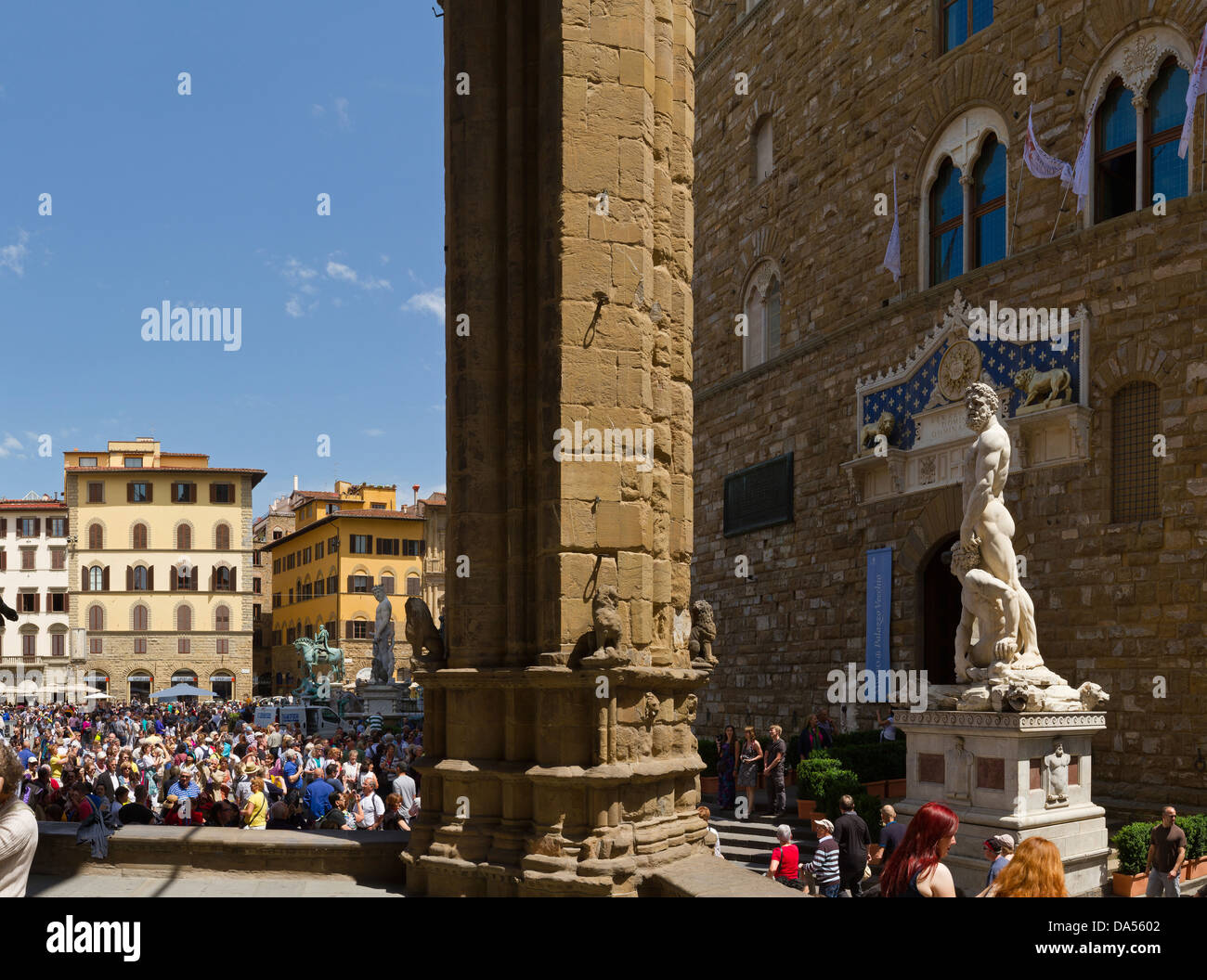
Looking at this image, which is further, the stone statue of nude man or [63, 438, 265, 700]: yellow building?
[63, 438, 265, 700]: yellow building

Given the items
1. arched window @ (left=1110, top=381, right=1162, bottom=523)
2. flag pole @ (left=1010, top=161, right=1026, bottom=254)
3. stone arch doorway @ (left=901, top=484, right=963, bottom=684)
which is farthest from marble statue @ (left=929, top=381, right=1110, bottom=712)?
stone arch doorway @ (left=901, top=484, right=963, bottom=684)

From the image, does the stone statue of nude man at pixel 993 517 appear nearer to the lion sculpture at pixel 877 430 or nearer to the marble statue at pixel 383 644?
Answer: the lion sculpture at pixel 877 430

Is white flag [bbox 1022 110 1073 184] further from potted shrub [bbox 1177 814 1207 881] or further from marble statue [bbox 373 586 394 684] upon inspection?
marble statue [bbox 373 586 394 684]

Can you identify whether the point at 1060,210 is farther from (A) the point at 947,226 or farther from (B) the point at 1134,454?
(B) the point at 1134,454

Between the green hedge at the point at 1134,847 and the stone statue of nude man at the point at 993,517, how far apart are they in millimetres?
2132

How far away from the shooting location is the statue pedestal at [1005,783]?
31.9 feet

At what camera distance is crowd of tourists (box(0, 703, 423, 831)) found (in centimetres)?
Result: 1140

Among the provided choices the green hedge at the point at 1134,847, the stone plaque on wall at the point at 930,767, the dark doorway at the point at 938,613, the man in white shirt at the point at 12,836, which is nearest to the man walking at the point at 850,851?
the stone plaque on wall at the point at 930,767

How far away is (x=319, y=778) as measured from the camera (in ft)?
40.4

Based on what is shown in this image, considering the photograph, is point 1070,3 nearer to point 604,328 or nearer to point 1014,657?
point 1014,657

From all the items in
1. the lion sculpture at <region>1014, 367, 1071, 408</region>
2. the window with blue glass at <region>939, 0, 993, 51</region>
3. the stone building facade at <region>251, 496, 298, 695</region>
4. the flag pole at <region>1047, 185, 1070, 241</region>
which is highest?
the window with blue glass at <region>939, 0, 993, 51</region>

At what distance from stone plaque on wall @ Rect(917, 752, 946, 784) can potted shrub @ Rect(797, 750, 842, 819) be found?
277 centimetres
